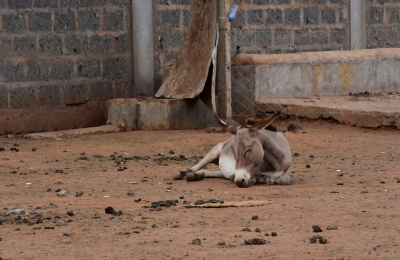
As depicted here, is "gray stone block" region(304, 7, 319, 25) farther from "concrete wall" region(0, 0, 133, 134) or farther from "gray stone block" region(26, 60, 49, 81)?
"gray stone block" region(26, 60, 49, 81)

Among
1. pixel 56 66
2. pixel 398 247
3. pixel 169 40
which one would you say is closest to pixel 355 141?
pixel 169 40

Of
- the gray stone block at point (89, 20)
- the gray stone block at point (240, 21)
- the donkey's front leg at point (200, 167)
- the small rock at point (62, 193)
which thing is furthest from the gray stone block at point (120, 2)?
the small rock at point (62, 193)

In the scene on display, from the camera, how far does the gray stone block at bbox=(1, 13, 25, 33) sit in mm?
10641

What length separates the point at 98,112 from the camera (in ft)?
38.5

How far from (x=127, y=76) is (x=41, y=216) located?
6.56 m

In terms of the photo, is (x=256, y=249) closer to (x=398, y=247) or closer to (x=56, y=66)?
(x=398, y=247)

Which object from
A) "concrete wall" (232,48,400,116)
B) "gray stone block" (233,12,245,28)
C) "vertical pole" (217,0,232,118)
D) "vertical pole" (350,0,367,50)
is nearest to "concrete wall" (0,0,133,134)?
"vertical pole" (217,0,232,118)

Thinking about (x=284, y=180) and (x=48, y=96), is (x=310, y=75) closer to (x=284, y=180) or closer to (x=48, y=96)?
(x=48, y=96)

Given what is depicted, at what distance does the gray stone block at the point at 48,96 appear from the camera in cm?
1105

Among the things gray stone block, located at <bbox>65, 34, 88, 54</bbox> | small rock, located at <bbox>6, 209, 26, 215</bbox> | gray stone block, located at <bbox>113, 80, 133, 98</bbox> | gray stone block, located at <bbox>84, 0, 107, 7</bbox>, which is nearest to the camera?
small rock, located at <bbox>6, 209, 26, 215</bbox>

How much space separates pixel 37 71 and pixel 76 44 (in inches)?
29.8

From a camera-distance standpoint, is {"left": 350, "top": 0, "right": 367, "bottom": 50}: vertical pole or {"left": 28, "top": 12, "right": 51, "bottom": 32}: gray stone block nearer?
{"left": 28, "top": 12, "right": 51, "bottom": 32}: gray stone block

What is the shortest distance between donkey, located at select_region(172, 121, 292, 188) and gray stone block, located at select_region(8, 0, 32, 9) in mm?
4576

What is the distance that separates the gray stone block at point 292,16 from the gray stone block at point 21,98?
5.00m
